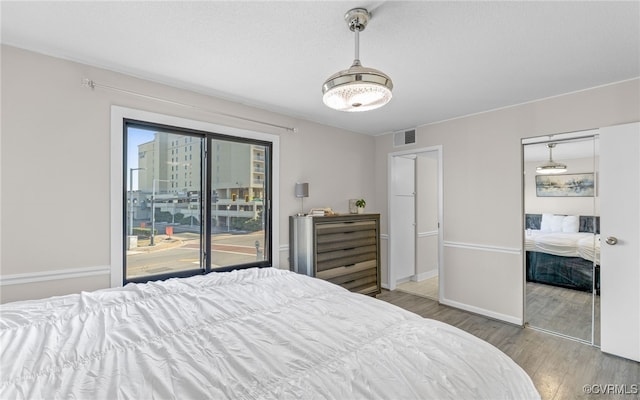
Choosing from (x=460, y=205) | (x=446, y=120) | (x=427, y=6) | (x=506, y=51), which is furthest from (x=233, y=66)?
(x=460, y=205)

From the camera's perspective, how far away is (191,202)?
3.00m

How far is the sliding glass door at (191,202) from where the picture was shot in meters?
2.69

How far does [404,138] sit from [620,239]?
8.71ft

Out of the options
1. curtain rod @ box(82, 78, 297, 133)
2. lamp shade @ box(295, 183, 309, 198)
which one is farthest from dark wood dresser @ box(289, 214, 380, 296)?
curtain rod @ box(82, 78, 297, 133)

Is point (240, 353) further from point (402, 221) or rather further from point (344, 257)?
point (402, 221)

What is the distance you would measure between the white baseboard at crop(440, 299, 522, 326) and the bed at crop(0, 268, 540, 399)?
8.21ft

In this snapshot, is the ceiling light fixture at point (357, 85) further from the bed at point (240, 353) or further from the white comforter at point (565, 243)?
the white comforter at point (565, 243)

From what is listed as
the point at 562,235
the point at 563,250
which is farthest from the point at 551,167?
the point at 563,250

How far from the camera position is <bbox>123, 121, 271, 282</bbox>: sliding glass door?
2688 millimetres

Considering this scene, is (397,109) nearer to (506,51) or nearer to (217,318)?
(506,51)

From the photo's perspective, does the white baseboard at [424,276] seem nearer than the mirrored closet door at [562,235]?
No

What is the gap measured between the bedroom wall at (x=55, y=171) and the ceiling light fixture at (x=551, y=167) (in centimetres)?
396

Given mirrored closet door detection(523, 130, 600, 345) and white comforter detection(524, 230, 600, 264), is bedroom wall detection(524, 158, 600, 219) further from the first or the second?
white comforter detection(524, 230, 600, 264)

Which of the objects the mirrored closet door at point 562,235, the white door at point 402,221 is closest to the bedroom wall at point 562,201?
the mirrored closet door at point 562,235
